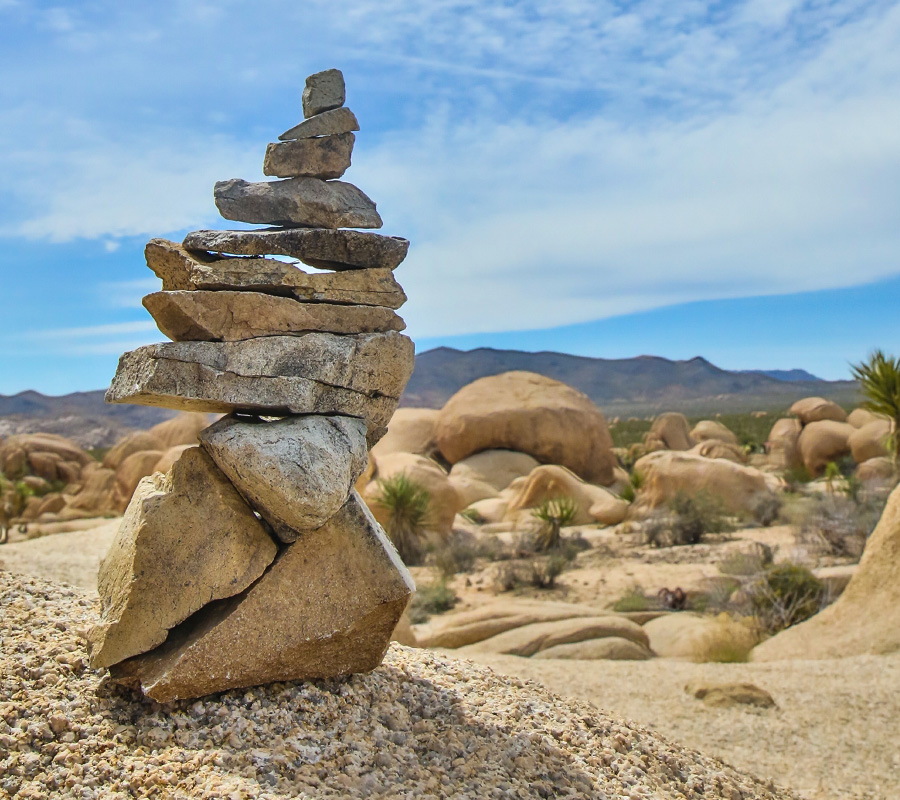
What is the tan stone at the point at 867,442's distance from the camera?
97.4 feet

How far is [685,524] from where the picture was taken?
1997 centimetres

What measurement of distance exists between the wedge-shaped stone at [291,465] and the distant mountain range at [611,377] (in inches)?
4891

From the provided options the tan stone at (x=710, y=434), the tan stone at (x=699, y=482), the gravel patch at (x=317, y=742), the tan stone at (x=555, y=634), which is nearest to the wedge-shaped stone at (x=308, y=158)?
the gravel patch at (x=317, y=742)

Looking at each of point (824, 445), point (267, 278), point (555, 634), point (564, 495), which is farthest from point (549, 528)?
point (824, 445)

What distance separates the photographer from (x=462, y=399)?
30.1 m

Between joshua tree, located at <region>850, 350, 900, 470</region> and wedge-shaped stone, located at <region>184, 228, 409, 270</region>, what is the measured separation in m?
11.1

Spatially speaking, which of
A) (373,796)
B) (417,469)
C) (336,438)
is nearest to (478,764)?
(373,796)

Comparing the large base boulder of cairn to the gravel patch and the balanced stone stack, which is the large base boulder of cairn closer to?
the gravel patch

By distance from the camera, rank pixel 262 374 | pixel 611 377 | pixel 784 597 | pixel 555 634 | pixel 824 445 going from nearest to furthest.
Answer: pixel 262 374 → pixel 555 634 → pixel 784 597 → pixel 824 445 → pixel 611 377

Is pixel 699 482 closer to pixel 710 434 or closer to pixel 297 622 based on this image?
pixel 710 434

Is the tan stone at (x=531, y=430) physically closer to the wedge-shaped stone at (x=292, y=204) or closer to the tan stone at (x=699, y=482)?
the tan stone at (x=699, y=482)

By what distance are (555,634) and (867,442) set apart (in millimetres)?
23933

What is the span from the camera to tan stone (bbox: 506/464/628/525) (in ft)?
75.8

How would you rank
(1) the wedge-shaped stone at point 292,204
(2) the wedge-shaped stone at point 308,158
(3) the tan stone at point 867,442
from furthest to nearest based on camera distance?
(3) the tan stone at point 867,442
(2) the wedge-shaped stone at point 308,158
(1) the wedge-shaped stone at point 292,204
